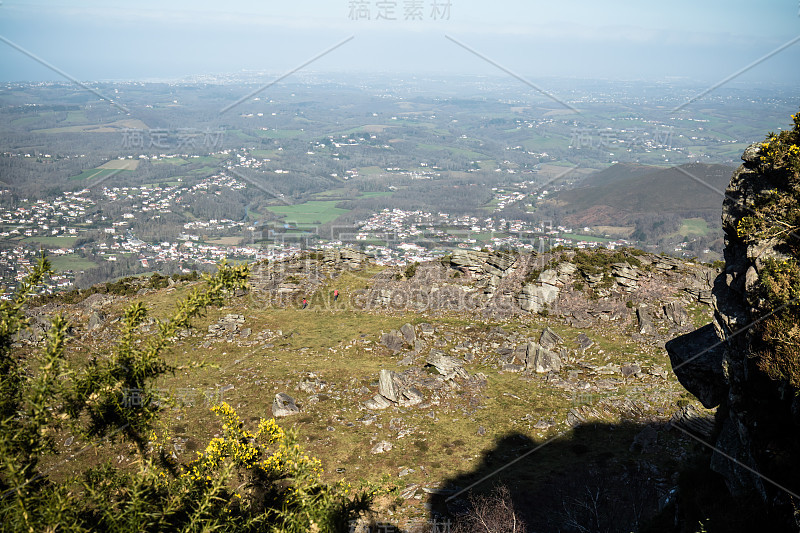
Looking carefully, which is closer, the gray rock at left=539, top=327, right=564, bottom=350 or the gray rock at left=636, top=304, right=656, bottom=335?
the gray rock at left=539, top=327, right=564, bottom=350

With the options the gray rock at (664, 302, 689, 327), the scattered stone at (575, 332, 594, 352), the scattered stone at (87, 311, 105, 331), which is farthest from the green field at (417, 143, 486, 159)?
the scattered stone at (87, 311, 105, 331)

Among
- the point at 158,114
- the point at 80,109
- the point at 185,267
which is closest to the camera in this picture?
the point at 185,267

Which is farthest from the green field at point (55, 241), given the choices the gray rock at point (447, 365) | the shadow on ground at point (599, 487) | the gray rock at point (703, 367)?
the gray rock at point (703, 367)

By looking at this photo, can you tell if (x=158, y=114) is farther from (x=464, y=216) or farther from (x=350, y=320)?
(x=350, y=320)

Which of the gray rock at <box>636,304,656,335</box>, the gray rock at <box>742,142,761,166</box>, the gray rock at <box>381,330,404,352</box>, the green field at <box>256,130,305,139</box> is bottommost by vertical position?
the gray rock at <box>381,330,404,352</box>

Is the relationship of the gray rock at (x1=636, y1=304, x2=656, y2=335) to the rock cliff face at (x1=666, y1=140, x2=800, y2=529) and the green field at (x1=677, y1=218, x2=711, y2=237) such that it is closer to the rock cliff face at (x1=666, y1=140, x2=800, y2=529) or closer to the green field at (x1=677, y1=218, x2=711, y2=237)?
the rock cliff face at (x1=666, y1=140, x2=800, y2=529)

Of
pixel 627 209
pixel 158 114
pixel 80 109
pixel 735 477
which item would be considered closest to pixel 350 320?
pixel 735 477

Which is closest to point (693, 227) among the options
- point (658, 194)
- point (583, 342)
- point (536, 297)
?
point (658, 194)
